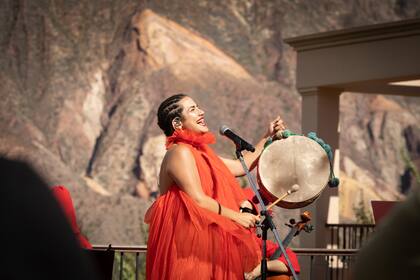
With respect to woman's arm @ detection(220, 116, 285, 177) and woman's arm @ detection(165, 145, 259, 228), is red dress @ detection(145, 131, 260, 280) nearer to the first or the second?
woman's arm @ detection(165, 145, 259, 228)

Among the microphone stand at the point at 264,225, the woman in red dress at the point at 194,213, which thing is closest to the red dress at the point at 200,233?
the woman in red dress at the point at 194,213

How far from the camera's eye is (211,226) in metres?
4.79

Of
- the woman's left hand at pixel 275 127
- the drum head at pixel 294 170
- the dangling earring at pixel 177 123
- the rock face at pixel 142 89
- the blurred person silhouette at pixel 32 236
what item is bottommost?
the blurred person silhouette at pixel 32 236

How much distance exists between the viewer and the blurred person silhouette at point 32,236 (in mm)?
744

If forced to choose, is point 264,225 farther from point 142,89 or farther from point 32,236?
point 142,89

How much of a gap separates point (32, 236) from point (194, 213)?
400 cm

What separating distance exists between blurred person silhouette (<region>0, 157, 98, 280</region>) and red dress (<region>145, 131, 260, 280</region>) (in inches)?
155

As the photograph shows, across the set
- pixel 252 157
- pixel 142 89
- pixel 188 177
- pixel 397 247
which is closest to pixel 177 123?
pixel 188 177

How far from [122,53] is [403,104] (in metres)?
12.3

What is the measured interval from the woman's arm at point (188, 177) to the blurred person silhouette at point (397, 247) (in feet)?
12.3

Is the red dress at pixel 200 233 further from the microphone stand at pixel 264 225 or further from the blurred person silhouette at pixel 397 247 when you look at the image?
the blurred person silhouette at pixel 397 247

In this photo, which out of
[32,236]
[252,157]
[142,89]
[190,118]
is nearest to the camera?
[32,236]

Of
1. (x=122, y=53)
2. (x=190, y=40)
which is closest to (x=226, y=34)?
(x=190, y=40)

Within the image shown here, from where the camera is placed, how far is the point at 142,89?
4222 cm
